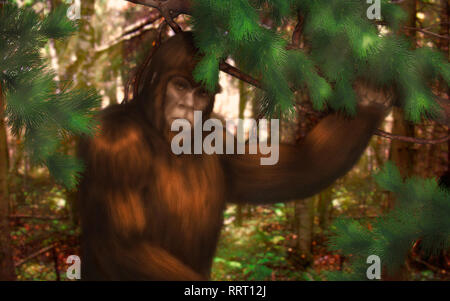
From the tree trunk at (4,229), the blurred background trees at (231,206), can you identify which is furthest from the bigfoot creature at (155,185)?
the tree trunk at (4,229)

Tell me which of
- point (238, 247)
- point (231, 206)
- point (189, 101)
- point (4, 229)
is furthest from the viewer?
point (238, 247)

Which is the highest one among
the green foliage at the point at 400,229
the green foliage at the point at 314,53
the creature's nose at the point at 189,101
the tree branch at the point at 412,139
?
the green foliage at the point at 314,53

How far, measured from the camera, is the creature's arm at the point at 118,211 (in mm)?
923

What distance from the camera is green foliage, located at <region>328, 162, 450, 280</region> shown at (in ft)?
2.67

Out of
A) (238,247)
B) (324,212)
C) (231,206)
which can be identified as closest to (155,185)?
(231,206)

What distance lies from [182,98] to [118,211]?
29 centimetres

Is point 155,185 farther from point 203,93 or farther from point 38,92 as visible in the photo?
point 38,92

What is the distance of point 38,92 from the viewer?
641 mm

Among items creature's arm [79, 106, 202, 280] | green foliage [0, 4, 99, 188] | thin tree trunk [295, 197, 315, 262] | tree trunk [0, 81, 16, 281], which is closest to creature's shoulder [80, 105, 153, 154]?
creature's arm [79, 106, 202, 280]

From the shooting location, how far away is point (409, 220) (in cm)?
85

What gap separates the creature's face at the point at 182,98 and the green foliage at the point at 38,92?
264 millimetres

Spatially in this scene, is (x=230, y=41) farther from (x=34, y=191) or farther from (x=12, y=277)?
(x=34, y=191)

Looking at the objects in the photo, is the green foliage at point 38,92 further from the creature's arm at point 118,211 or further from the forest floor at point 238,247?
the forest floor at point 238,247

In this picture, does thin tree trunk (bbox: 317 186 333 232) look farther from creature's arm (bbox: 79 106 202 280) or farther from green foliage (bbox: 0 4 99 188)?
green foliage (bbox: 0 4 99 188)
